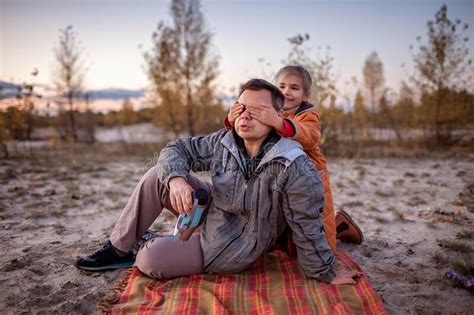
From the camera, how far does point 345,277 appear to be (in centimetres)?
228

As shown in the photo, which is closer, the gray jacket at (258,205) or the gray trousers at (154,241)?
the gray jacket at (258,205)

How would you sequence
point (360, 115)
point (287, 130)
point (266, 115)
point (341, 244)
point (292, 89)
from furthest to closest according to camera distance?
point (360, 115), point (341, 244), point (292, 89), point (287, 130), point (266, 115)

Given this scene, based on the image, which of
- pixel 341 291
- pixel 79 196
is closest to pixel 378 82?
pixel 79 196

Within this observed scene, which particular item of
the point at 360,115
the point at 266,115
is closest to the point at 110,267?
the point at 266,115

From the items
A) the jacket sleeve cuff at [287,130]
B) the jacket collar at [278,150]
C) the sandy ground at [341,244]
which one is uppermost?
the jacket sleeve cuff at [287,130]

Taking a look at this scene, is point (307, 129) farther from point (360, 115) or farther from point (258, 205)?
point (360, 115)

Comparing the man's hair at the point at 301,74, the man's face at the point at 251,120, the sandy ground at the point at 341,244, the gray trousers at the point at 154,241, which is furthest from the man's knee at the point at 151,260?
the man's hair at the point at 301,74

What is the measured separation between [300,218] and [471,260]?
1780 millimetres

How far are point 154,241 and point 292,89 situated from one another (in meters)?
1.54

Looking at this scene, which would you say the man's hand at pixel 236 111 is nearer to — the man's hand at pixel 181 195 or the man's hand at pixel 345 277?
the man's hand at pixel 181 195

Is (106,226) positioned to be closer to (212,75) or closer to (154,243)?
(154,243)

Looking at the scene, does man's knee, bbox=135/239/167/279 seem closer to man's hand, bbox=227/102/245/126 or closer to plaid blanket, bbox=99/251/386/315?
plaid blanket, bbox=99/251/386/315

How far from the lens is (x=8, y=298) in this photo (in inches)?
88.7

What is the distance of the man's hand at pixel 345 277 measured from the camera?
2.24m
